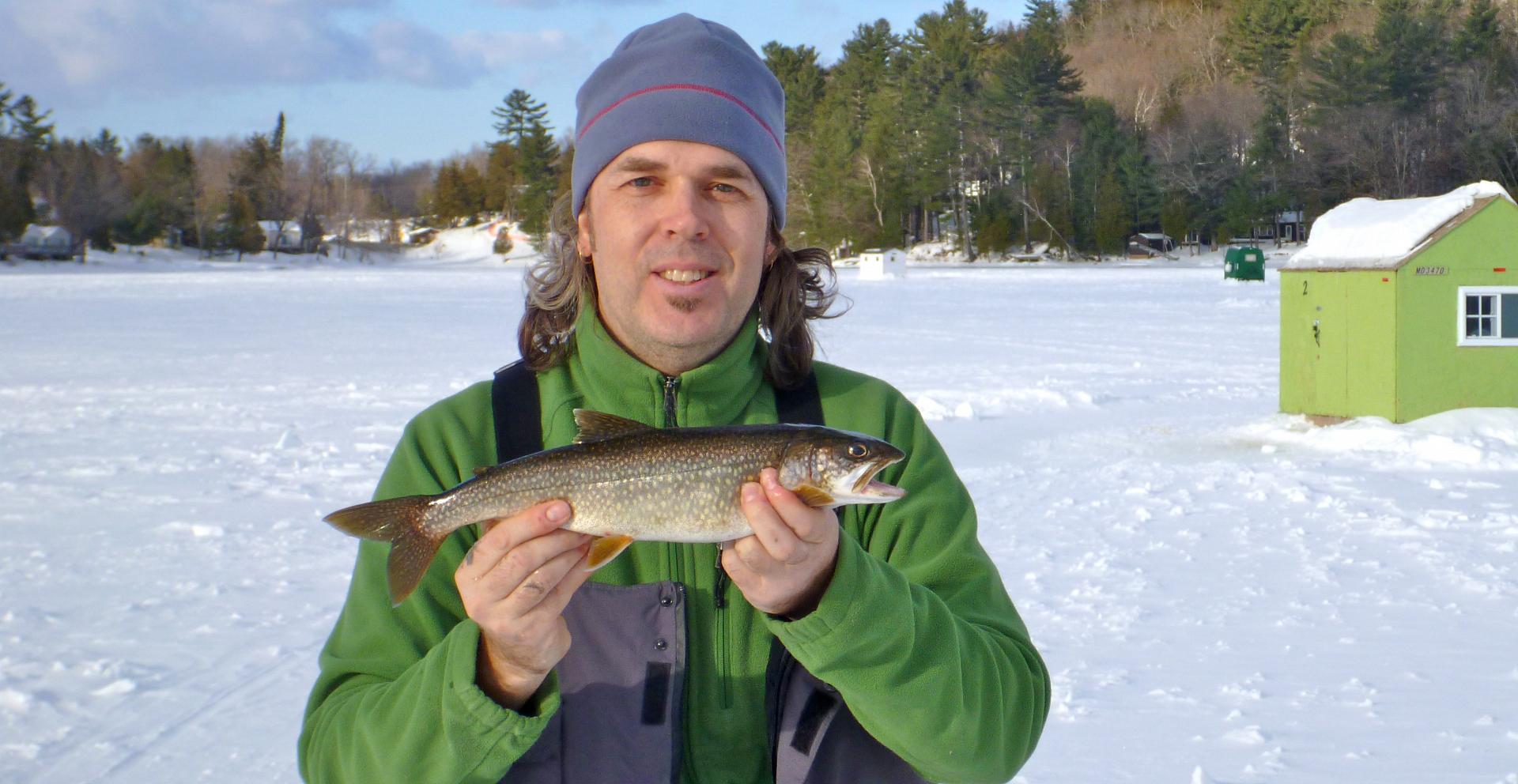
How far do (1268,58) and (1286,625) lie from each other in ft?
295

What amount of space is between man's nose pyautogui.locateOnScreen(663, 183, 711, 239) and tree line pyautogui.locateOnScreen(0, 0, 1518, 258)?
64347 mm

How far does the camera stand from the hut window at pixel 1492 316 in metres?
10.8

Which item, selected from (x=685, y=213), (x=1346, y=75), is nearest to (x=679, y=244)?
(x=685, y=213)

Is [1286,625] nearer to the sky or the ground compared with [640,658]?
nearer to the ground

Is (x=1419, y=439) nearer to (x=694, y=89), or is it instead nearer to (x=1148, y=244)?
(x=694, y=89)

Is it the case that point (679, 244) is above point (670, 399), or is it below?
above

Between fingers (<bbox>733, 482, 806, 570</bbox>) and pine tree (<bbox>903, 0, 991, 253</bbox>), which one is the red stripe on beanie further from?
pine tree (<bbox>903, 0, 991, 253</bbox>)

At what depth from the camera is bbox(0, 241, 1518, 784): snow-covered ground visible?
15.0ft

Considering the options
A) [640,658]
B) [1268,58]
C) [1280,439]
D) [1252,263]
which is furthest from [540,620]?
[1268,58]

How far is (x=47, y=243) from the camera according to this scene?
8094cm

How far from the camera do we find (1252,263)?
4191cm

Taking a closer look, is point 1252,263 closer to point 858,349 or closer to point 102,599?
point 858,349

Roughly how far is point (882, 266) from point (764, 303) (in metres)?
50.4

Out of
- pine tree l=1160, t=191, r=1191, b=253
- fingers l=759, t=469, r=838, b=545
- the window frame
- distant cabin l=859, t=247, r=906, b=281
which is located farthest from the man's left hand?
pine tree l=1160, t=191, r=1191, b=253
